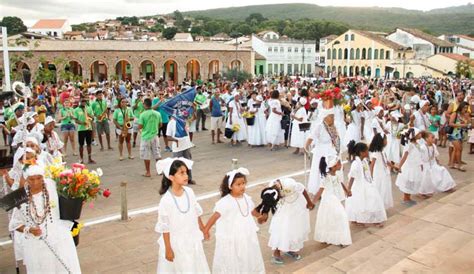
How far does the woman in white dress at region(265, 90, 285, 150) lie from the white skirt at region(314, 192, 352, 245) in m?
7.25

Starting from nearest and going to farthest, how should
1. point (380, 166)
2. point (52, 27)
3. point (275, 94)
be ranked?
point (380, 166) < point (275, 94) < point (52, 27)

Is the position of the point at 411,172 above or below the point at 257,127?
above

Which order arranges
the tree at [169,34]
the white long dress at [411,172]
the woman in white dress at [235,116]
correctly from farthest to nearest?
the tree at [169,34], the woman in white dress at [235,116], the white long dress at [411,172]

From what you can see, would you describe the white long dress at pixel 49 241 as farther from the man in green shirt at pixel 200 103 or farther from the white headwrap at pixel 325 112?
the man in green shirt at pixel 200 103

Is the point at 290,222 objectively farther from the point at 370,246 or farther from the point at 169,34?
the point at 169,34

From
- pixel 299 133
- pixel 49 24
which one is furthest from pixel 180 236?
pixel 49 24

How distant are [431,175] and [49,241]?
7.16 meters

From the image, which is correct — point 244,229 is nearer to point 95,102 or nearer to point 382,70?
point 95,102

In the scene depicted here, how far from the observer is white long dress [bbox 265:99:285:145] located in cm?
1355

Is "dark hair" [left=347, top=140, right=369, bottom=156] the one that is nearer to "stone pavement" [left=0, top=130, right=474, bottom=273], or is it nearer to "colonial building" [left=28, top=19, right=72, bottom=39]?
"stone pavement" [left=0, top=130, right=474, bottom=273]

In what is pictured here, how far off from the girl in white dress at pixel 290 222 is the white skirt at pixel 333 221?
0.40 metres

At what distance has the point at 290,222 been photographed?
19.8ft

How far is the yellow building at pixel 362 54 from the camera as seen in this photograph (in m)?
69.1

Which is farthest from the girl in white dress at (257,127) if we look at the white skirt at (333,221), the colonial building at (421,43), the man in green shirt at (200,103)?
the colonial building at (421,43)
